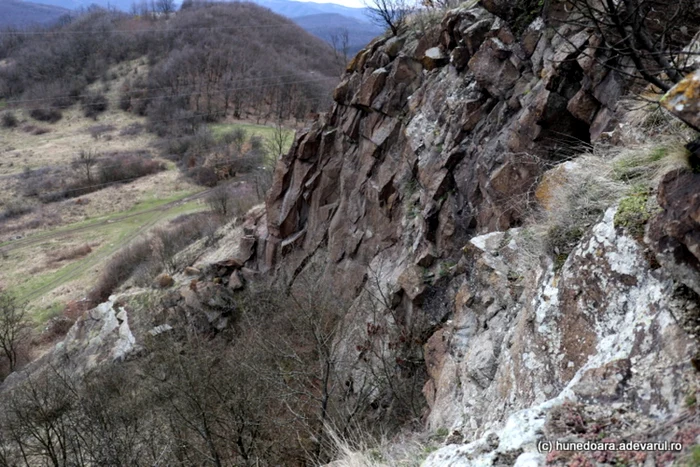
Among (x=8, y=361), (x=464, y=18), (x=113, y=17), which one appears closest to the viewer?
(x=464, y=18)

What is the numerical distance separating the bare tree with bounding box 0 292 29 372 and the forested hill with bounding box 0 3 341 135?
38.7 m

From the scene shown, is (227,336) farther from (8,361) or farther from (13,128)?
(13,128)

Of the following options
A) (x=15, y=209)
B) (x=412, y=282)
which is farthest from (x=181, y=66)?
(x=412, y=282)

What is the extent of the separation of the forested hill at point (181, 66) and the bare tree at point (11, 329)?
38715mm

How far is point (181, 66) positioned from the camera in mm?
77250

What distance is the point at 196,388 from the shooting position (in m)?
10.8

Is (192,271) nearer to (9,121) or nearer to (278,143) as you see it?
(278,143)

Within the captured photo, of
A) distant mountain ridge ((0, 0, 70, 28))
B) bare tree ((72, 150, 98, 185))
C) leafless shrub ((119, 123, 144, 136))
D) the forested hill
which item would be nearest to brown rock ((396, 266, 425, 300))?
bare tree ((72, 150, 98, 185))

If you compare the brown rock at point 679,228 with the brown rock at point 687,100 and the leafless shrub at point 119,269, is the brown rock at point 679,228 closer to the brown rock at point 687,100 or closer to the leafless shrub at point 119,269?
the brown rock at point 687,100

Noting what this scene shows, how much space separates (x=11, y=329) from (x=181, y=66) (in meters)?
64.3

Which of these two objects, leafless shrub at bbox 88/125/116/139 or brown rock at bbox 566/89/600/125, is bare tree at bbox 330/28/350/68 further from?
leafless shrub at bbox 88/125/116/139

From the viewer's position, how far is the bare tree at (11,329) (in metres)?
23.2

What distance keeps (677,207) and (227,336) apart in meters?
17.3

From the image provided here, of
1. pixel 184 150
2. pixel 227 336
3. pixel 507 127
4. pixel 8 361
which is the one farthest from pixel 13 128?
pixel 507 127
